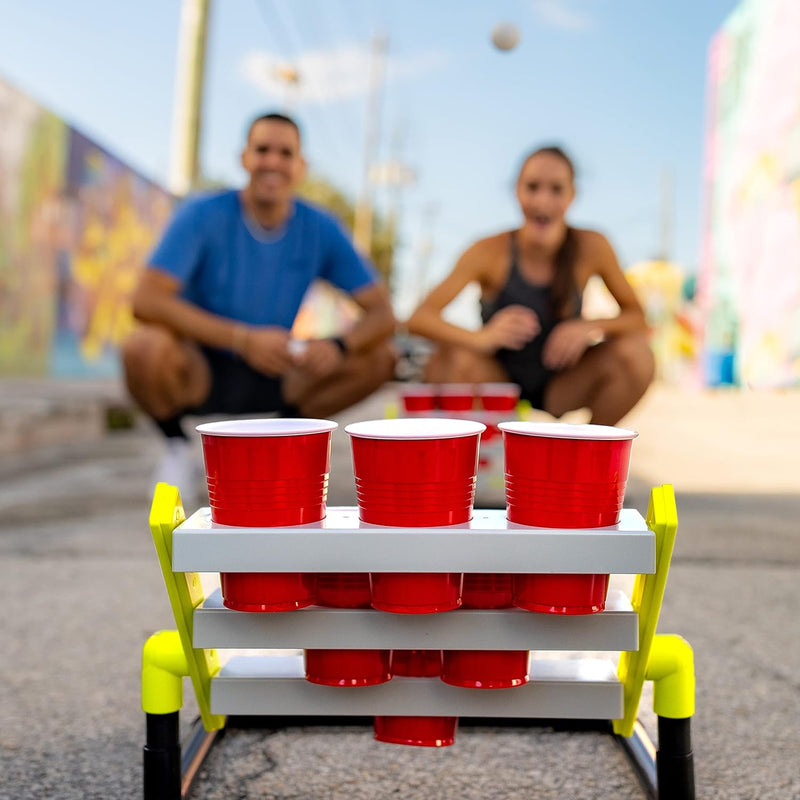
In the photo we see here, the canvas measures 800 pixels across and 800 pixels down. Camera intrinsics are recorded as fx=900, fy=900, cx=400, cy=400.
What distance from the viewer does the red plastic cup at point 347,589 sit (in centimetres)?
100

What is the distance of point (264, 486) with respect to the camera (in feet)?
3.09

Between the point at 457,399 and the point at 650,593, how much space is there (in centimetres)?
173

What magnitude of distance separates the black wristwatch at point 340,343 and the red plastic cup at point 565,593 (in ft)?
7.50

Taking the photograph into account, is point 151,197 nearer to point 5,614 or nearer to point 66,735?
point 5,614

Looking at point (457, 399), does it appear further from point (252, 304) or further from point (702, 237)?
point (702, 237)

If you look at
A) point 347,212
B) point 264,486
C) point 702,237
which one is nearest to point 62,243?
point 264,486

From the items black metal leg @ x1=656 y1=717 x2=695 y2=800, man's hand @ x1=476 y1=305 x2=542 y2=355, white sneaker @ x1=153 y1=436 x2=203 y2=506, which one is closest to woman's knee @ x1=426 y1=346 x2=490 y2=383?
man's hand @ x1=476 y1=305 x2=542 y2=355

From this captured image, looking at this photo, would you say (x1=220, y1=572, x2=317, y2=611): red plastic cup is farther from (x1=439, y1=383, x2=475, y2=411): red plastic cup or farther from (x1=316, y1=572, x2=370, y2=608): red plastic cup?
(x1=439, y1=383, x2=475, y2=411): red plastic cup

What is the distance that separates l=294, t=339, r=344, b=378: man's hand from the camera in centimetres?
306

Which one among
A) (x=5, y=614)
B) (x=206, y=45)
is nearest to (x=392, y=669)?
(x=5, y=614)

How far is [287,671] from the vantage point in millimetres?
1096

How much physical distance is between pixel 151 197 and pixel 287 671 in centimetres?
988

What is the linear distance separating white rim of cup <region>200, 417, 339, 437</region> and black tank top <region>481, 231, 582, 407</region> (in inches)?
74.2

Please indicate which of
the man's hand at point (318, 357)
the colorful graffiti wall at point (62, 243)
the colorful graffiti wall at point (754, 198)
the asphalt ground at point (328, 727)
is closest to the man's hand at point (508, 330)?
the asphalt ground at point (328, 727)
